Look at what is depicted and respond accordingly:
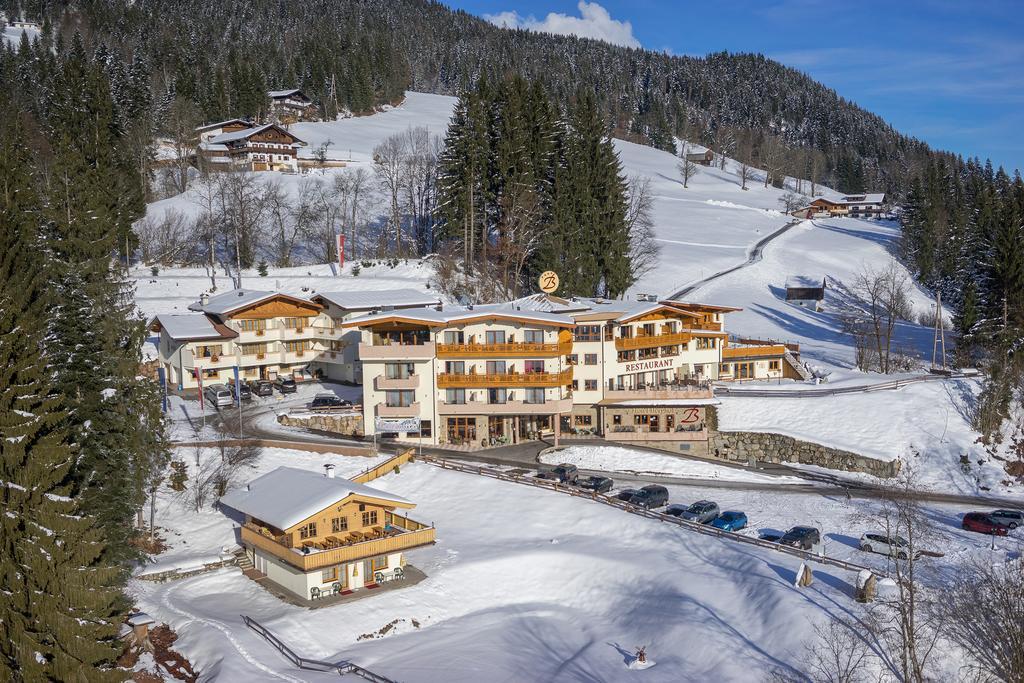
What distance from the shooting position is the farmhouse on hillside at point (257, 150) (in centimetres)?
11238

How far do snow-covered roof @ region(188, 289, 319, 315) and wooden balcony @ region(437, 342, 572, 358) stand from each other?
17.5 meters

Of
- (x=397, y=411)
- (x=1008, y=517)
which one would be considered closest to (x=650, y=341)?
(x=397, y=411)

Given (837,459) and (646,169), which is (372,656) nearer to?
(837,459)

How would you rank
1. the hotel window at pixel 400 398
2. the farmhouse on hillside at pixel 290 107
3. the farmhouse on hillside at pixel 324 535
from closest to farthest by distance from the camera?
1. the farmhouse on hillside at pixel 324 535
2. the hotel window at pixel 400 398
3. the farmhouse on hillside at pixel 290 107

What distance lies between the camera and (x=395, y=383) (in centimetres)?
5194

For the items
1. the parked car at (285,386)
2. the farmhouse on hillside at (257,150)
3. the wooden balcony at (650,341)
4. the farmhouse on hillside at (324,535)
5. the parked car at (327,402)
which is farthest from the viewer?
the farmhouse on hillside at (257,150)

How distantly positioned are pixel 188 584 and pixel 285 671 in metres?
10.2

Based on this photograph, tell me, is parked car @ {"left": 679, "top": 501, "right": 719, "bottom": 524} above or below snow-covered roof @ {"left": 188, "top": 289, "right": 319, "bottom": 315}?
below

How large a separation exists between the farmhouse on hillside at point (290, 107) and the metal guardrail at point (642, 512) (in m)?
111

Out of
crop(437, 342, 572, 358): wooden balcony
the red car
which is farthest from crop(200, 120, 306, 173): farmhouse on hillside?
the red car

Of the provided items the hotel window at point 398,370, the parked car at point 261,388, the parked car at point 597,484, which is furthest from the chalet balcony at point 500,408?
the parked car at point 261,388

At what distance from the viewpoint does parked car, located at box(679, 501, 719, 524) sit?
40197 mm

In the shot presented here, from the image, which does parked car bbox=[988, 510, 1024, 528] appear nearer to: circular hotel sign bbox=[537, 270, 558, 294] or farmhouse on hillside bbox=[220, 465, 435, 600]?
farmhouse on hillside bbox=[220, 465, 435, 600]

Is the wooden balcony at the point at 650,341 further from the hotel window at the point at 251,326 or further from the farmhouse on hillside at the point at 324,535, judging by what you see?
the hotel window at the point at 251,326
